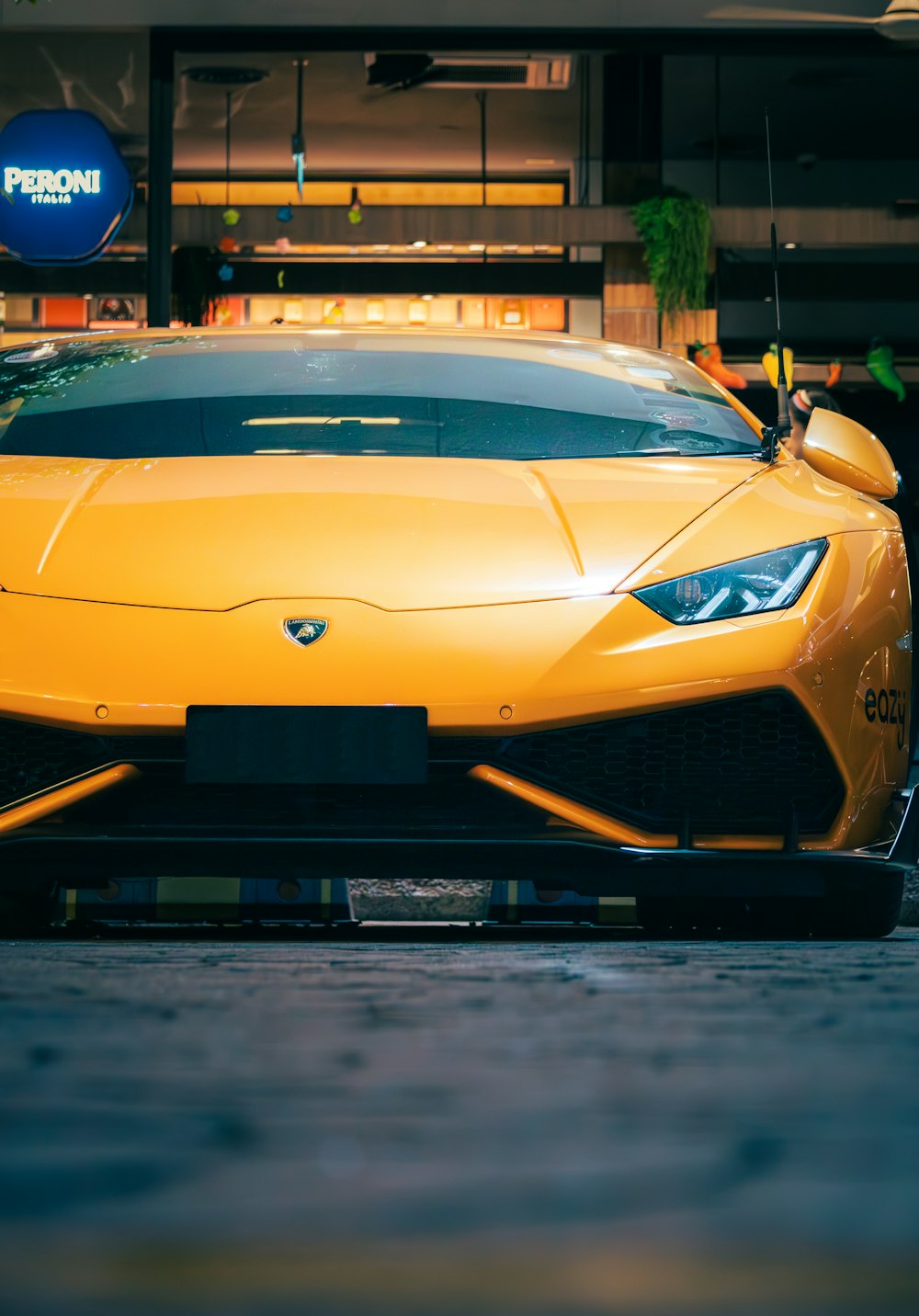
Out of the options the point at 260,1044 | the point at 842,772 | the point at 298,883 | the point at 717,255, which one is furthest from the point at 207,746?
the point at 717,255

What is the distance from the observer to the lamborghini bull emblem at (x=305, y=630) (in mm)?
3152

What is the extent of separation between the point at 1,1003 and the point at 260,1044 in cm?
38

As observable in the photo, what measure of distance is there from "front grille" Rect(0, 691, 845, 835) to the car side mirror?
85 centimetres

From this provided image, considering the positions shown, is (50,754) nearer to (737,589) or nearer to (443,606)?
(443,606)

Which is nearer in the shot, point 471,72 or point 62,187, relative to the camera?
point 62,187

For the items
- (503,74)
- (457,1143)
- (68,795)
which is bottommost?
(457,1143)

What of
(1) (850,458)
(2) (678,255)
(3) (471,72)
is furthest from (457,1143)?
(3) (471,72)

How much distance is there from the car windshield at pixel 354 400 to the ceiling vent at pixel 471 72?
7.42 meters

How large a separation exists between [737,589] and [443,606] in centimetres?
53

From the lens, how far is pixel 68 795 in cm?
315

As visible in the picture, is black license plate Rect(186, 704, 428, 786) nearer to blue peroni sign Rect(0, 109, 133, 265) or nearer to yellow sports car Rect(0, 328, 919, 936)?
yellow sports car Rect(0, 328, 919, 936)

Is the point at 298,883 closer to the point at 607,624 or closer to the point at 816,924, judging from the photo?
the point at 607,624

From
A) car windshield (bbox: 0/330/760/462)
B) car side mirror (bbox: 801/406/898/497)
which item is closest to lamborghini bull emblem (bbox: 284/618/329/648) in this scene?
car windshield (bbox: 0/330/760/462)

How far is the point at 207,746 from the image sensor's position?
123 inches
